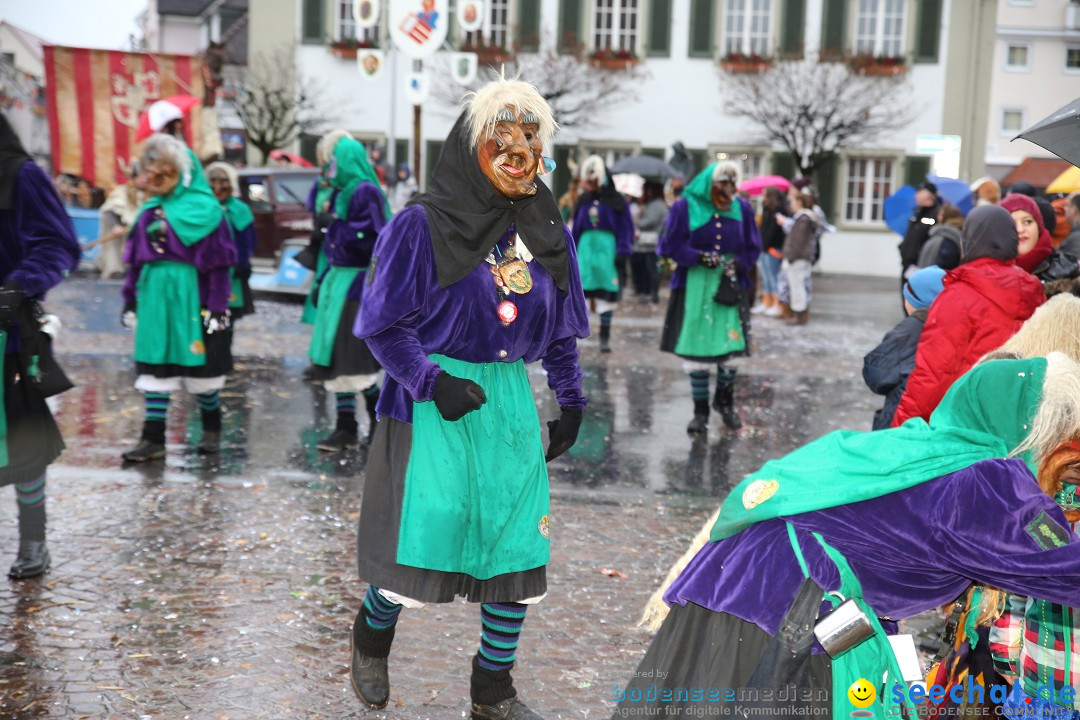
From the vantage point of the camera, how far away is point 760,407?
10.7 metres

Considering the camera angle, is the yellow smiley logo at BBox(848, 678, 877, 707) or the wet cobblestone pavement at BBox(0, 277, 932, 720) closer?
the yellow smiley logo at BBox(848, 678, 877, 707)

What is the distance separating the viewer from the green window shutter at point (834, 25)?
30.7m

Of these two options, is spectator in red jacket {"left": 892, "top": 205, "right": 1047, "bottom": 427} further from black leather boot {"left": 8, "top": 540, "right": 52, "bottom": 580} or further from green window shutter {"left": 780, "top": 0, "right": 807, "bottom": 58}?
green window shutter {"left": 780, "top": 0, "right": 807, "bottom": 58}

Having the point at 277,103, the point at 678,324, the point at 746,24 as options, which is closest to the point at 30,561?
the point at 678,324

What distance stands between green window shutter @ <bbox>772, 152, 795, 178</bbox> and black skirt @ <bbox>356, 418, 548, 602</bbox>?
2826 centimetres

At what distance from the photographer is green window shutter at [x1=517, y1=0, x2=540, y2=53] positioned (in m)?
31.1

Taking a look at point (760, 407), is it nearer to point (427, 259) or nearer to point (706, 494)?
Answer: point (706, 494)

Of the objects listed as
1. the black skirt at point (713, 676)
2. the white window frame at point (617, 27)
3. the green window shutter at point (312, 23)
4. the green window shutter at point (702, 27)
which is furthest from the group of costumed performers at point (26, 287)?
the green window shutter at point (702, 27)

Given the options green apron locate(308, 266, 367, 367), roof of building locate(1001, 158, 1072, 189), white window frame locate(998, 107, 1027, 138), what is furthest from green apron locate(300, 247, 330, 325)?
white window frame locate(998, 107, 1027, 138)

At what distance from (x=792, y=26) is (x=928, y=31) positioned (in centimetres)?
339

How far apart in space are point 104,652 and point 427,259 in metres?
2.05

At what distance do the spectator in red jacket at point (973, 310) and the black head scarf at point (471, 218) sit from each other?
61.5 inches

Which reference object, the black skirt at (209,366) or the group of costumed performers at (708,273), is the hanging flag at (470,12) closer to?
the group of costumed performers at (708,273)

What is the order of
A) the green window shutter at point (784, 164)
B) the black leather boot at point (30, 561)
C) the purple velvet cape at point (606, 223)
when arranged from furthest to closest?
the green window shutter at point (784, 164), the purple velvet cape at point (606, 223), the black leather boot at point (30, 561)
